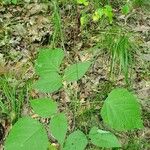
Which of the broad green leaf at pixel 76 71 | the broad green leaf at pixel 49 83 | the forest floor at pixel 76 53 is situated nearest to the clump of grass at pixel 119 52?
the forest floor at pixel 76 53

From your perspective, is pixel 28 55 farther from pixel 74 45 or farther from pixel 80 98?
pixel 80 98

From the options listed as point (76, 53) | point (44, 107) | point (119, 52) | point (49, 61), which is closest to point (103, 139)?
point (44, 107)

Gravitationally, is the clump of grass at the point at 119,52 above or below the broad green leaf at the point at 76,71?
below

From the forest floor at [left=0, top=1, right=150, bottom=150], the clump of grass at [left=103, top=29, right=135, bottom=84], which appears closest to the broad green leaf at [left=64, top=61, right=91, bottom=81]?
the forest floor at [left=0, top=1, right=150, bottom=150]

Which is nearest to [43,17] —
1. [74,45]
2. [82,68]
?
[74,45]

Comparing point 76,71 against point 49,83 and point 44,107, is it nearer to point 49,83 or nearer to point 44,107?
point 49,83

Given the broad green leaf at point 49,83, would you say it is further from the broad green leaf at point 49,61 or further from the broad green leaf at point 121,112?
the broad green leaf at point 121,112
